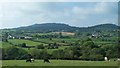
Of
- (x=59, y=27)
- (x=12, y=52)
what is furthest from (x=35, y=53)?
(x=59, y=27)

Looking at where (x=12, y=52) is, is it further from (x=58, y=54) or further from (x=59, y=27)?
(x=59, y=27)

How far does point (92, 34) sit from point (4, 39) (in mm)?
22504

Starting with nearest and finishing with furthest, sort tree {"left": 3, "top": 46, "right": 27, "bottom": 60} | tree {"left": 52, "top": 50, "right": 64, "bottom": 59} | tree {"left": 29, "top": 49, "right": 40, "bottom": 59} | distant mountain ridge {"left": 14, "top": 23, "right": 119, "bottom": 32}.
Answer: tree {"left": 52, "top": 50, "right": 64, "bottom": 59} < tree {"left": 3, "top": 46, "right": 27, "bottom": 60} < tree {"left": 29, "top": 49, "right": 40, "bottom": 59} < distant mountain ridge {"left": 14, "top": 23, "right": 119, "bottom": 32}

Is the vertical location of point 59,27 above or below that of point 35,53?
above

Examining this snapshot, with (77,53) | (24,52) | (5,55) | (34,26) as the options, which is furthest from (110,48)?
(34,26)

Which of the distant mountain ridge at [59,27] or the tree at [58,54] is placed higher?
the distant mountain ridge at [59,27]

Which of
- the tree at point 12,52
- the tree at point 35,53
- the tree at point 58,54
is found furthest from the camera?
the tree at point 35,53

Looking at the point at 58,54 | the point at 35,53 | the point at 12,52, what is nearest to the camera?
the point at 58,54

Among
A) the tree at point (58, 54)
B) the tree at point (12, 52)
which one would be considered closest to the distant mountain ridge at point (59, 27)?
the tree at point (12, 52)

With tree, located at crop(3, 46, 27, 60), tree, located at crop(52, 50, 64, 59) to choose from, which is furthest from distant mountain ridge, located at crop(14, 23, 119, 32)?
tree, located at crop(52, 50, 64, 59)

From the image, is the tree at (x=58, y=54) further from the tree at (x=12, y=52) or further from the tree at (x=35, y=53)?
the tree at (x=12, y=52)

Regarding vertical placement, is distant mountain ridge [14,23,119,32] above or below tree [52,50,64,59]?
above

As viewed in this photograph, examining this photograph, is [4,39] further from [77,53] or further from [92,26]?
[92,26]

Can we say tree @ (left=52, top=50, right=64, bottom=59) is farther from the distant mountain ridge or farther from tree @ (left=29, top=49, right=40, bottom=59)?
the distant mountain ridge
